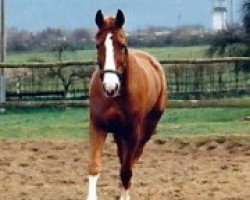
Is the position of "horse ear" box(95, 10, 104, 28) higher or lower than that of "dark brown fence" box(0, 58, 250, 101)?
higher

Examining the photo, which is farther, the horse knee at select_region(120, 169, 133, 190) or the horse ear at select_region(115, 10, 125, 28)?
the horse knee at select_region(120, 169, 133, 190)

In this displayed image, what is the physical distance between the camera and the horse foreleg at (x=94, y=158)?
6.92 meters

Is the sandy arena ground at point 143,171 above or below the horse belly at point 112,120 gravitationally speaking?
below

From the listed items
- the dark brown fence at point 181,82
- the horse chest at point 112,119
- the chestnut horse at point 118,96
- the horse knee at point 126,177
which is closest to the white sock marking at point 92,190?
the chestnut horse at point 118,96

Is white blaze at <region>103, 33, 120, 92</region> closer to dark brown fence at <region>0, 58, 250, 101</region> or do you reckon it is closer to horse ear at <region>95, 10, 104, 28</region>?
horse ear at <region>95, 10, 104, 28</region>

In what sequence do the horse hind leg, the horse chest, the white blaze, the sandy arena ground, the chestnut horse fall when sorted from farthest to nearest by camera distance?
the sandy arena ground, the horse hind leg, the horse chest, the chestnut horse, the white blaze

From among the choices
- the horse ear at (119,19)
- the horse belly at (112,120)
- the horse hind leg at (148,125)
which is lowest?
the horse hind leg at (148,125)

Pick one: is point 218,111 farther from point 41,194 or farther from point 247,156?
point 41,194

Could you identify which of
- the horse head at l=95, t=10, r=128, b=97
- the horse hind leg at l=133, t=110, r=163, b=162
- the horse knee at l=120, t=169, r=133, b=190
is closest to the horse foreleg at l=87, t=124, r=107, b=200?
the horse head at l=95, t=10, r=128, b=97

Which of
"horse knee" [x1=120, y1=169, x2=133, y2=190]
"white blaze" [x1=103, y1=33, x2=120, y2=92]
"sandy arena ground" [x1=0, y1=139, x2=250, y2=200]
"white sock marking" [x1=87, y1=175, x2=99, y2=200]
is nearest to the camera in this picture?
"white blaze" [x1=103, y1=33, x2=120, y2=92]

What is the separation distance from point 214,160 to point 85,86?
8.53 meters

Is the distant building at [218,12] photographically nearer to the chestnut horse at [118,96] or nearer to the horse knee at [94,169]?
the chestnut horse at [118,96]

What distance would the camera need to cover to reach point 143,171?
10047 mm

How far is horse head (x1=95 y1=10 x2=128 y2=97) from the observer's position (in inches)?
262
